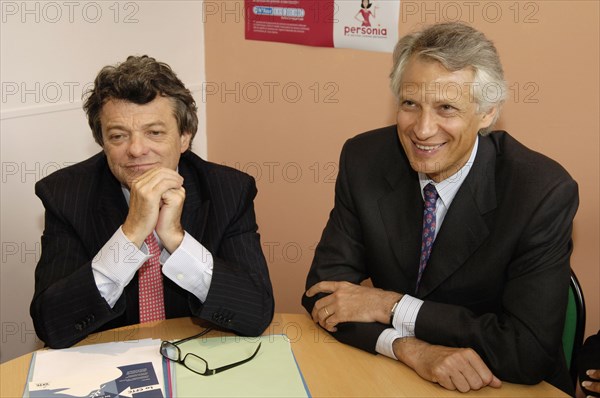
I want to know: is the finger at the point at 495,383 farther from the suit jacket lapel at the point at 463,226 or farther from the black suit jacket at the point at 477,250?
the suit jacket lapel at the point at 463,226


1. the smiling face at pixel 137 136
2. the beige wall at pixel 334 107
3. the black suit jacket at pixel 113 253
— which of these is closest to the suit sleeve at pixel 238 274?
the black suit jacket at pixel 113 253

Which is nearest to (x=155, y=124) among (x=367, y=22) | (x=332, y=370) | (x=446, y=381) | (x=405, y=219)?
(x=405, y=219)

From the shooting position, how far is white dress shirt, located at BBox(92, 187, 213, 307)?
7.02 ft

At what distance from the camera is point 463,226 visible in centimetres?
220

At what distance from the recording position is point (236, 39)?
367 centimetres

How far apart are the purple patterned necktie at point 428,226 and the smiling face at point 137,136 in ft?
2.71

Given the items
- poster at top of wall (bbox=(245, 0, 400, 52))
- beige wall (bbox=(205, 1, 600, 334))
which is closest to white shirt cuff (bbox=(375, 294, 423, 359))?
beige wall (bbox=(205, 1, 600, 334))

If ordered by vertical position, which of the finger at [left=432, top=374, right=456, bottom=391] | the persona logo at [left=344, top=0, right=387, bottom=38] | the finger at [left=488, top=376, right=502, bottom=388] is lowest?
the finger at [left=488, top=376, right=502, bottom=388]

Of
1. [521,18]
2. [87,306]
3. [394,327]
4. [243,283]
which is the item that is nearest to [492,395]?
[394,327]

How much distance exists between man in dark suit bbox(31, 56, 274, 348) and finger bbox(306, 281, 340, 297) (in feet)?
0.43

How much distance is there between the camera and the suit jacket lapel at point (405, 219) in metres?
2.32

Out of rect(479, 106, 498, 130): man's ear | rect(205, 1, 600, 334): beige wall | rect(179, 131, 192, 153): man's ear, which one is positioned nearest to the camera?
rect(479, 106, 498, 130): man's ear

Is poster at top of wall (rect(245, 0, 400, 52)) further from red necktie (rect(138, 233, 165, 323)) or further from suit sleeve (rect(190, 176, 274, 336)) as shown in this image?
red necktie (rect(138, 233, 165, 323))

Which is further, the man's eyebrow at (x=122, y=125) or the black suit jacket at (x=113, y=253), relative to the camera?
the man's eyebrow at (x=122, y=125)
